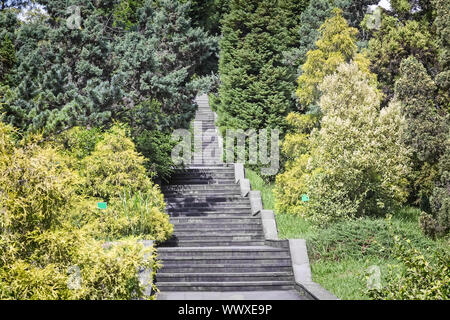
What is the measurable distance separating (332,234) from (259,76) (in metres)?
9.73

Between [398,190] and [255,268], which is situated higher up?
[398,190]

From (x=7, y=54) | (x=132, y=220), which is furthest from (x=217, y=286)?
(x=7, y=54)

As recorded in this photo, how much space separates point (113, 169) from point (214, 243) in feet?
11.0

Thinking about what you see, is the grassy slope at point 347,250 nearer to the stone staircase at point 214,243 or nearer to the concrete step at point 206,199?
the stone staircase at point 214,243

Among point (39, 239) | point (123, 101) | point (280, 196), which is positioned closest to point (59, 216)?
point (39, 239)

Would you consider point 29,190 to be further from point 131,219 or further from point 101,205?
point 131,219

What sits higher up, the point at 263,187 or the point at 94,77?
the point at 94,77

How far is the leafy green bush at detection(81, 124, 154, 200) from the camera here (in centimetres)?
1262

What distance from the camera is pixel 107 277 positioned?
6773 mm

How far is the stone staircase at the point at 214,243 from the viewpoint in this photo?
10859 mm

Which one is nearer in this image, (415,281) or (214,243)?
(415,281)

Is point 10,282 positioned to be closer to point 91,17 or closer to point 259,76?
point 91,17

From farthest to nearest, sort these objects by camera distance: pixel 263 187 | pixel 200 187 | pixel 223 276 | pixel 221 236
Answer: pixel 263 187
pixel 200 187
pixel 221 236
pixel 223 276

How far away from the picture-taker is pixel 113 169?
1277 centimetres
